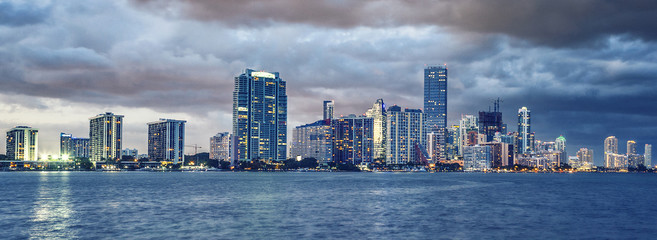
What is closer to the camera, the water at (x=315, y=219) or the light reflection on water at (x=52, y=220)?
the light reflection on water at (x=52, y=220)

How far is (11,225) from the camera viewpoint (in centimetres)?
6625

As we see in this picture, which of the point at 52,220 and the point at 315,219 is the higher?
the point at 52,220

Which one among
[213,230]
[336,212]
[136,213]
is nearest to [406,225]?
[336,212]

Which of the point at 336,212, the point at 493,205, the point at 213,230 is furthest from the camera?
the point at 493,205

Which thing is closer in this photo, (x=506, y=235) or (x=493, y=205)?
(x=506, y=235)

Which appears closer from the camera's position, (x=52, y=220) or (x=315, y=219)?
(x=52, y=220)

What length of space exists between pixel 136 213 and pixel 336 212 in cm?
2885

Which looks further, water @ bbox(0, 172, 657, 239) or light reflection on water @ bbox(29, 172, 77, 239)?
water @ bbox(0, 172, 657, 239)

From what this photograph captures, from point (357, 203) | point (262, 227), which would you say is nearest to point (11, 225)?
point (262, 227)

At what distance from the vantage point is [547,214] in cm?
8512

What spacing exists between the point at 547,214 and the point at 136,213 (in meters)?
60.9

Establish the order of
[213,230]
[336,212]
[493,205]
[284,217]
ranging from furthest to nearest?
[493,205]
[336,212]
[284,217]
[213,230]

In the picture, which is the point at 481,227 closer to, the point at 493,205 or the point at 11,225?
the point at 493,205

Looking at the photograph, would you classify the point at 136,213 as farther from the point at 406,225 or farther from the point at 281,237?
the point at 406,225
